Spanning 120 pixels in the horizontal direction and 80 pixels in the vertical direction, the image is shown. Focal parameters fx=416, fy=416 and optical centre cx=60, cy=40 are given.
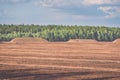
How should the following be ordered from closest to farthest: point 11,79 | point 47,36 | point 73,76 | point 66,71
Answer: point 11,79 < point 73,76 < point 66,71 < point 47,36

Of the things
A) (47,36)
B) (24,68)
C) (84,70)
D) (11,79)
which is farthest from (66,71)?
(47,36)

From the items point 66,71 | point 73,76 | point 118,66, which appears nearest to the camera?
point 73,76

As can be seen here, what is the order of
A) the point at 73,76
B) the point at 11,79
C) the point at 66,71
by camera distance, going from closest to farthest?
the point at 11,79
the point at 73,76
the point at 66,71

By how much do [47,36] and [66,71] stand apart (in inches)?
3612

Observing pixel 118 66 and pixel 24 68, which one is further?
pixel 118 66

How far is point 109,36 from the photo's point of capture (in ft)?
415

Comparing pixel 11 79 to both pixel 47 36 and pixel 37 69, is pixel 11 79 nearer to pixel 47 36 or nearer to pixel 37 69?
pixel 37 69

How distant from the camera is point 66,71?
27531 millimetres

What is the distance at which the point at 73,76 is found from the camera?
2491 cm

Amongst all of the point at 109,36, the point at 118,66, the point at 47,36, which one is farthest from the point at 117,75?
the point at 109,36

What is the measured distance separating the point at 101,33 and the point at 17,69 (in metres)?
98.6

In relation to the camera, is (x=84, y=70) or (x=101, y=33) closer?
(x=84, y=70)

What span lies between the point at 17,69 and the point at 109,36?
327 ft

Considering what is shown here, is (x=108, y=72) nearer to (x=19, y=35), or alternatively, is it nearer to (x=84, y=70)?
(x=84, y=70)
